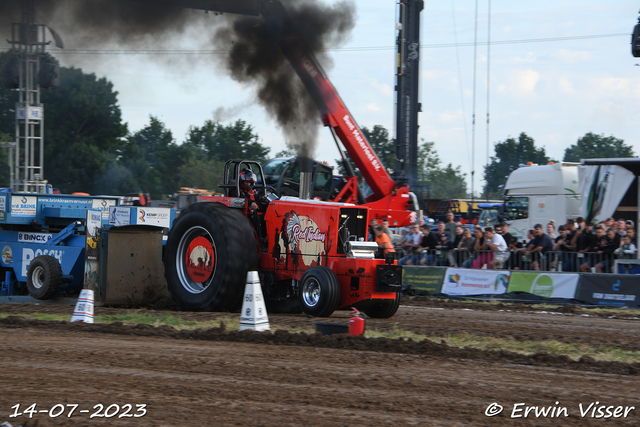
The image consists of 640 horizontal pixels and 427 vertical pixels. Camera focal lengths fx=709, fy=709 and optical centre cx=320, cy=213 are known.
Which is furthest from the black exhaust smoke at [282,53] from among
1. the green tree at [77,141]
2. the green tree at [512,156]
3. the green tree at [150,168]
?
the green tree at [512,156]

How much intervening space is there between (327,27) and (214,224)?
16.4 feet

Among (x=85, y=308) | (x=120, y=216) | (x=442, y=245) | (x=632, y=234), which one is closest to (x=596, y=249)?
(x=632, y=234)

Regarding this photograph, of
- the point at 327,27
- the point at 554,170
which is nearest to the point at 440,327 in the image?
the point at 327,27

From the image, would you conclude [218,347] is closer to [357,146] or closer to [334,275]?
[334,275]

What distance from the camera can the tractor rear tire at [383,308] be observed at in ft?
33.0

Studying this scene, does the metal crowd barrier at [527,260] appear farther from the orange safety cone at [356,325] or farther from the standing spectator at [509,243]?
the orange safety cone at [356,325]

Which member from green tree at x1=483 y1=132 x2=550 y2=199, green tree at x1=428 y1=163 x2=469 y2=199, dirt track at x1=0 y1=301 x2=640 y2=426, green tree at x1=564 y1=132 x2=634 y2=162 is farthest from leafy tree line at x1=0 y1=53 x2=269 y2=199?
green tree at x1=564 y1=132 x2=634 y2=162

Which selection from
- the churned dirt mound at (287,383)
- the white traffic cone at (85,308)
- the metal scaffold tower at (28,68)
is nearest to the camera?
the churned dirt mound at (287,383)

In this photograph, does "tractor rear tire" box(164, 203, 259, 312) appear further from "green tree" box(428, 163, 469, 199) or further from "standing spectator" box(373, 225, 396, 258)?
"green tree" box(428, 163, 469, 199)

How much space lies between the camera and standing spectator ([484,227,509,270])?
1455cm

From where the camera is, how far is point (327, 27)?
13.3m

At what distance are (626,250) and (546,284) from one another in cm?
164

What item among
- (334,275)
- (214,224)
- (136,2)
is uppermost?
(136,2)

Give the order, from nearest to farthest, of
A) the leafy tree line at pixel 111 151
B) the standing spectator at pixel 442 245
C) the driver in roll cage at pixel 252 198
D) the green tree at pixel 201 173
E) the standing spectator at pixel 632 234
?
the driver in roll cage at pixel 252 198
the standing spectator at pixel 632 234
the standing spectator at pixel 442 245
the leafy tree line at pixel 111 151
the green tree at pixel 201 173
